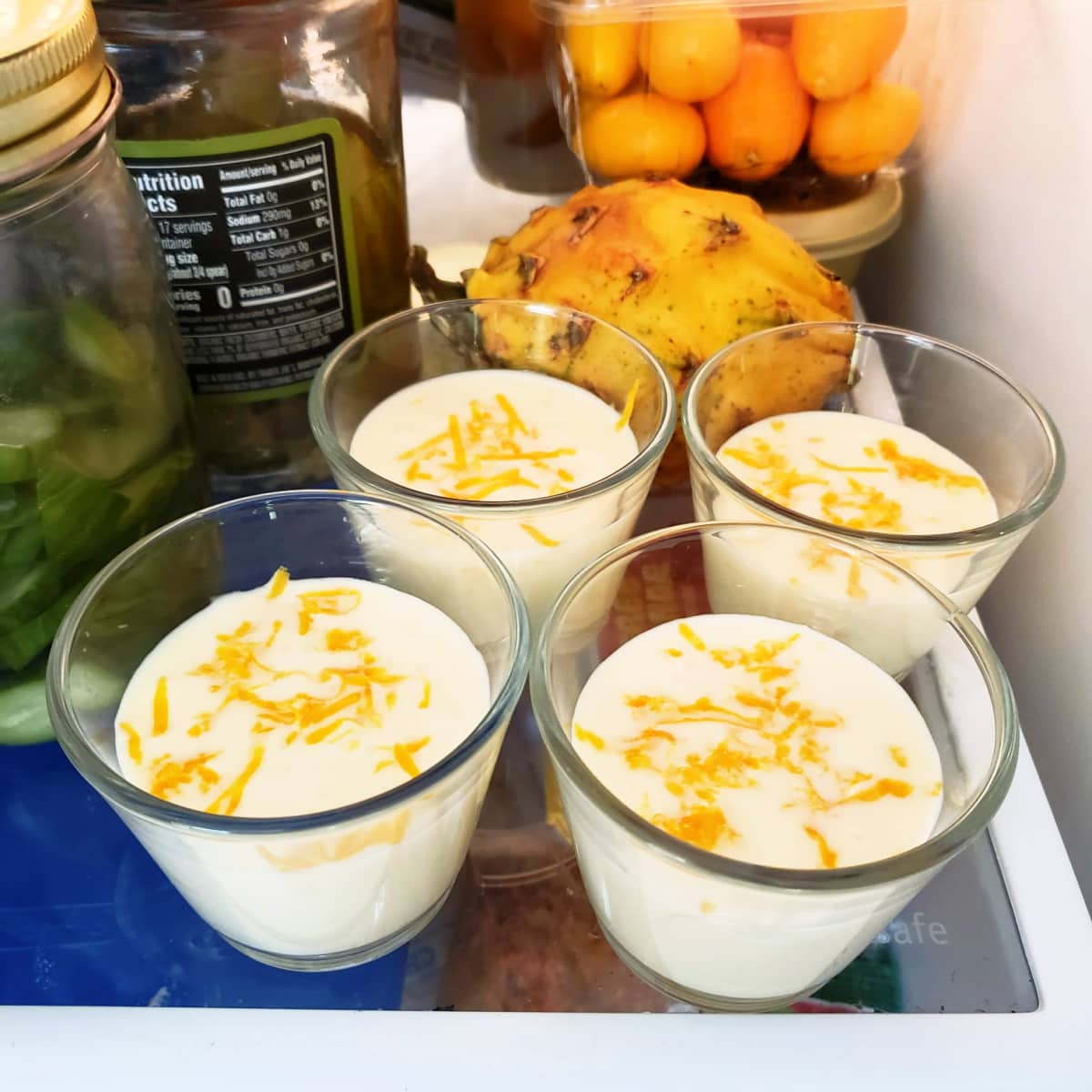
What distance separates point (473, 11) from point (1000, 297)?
1.46 ft

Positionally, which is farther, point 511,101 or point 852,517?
point 511,101

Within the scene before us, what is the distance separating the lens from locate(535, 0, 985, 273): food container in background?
0.63 meters

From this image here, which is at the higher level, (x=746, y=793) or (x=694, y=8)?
(x=694, y=8)

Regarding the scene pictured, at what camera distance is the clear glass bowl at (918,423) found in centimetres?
51

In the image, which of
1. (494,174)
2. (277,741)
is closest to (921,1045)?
(277,741)

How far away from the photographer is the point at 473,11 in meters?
0.83

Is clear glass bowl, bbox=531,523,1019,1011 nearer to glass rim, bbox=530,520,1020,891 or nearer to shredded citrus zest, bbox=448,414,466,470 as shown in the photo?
glass rim, bbox=530,520,1020,891

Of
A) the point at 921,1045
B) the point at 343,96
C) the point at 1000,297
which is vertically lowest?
the point at 921,1045

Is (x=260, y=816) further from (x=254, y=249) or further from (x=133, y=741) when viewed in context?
(x=254, y=249)

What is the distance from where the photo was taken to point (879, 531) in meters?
0.50

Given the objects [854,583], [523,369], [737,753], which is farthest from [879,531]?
[523,369]

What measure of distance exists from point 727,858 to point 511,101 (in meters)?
0.68

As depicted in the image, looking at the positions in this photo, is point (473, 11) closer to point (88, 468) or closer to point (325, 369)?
point (325, 369)

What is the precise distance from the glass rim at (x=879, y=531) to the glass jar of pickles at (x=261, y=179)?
0.67 feet
